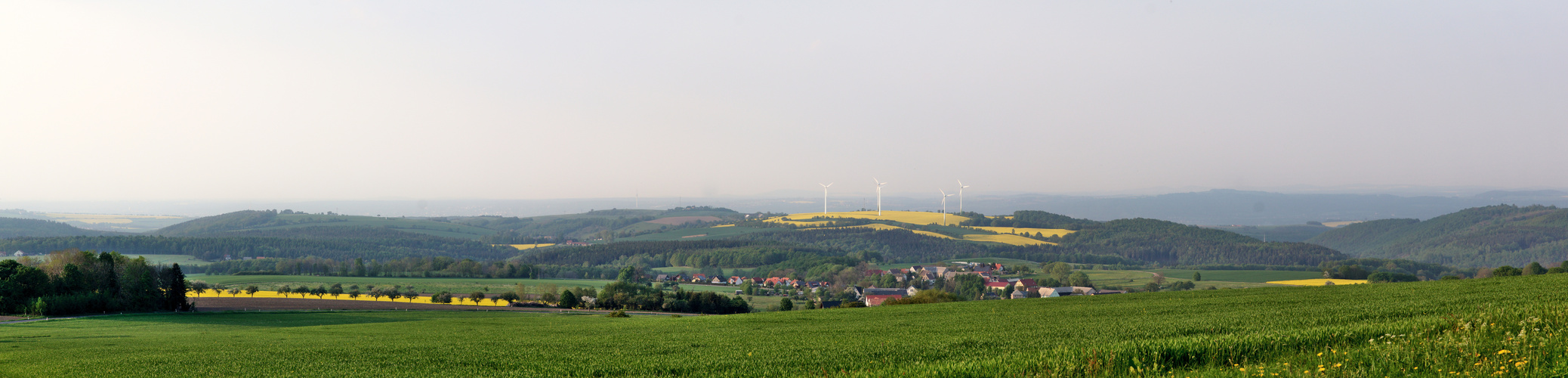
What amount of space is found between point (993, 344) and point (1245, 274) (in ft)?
535

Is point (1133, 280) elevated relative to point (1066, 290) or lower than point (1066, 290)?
elevated

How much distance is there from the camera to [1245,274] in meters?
156

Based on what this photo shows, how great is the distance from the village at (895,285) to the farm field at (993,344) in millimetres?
69960

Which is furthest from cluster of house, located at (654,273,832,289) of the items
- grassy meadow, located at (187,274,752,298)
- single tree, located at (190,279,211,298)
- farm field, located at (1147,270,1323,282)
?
single tree, located at (190,279,211,298)

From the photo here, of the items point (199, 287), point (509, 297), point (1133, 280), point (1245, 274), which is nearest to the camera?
point (509, 297)

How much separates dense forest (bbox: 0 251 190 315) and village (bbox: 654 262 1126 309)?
7295cm

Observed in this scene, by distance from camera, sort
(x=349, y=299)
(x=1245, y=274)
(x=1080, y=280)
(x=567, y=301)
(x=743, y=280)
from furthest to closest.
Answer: (x=743, y=280)
(x=1245, y=274)
(x=1080, y=280)
(x=349, y=299)
(x=567, y=301)

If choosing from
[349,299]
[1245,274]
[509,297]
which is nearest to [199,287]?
[349,299]

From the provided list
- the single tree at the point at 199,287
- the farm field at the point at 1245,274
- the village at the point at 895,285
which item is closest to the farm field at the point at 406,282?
the single tree at the point at 199,287

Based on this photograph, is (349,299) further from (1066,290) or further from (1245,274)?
(1245,274)

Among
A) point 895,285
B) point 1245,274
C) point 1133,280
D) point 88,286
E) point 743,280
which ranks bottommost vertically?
point 743,280

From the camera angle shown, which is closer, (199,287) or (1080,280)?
(199,287)

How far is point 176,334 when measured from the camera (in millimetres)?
46438

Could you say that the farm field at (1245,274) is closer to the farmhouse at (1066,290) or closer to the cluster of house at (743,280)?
the farmhouse at (1066,290)
